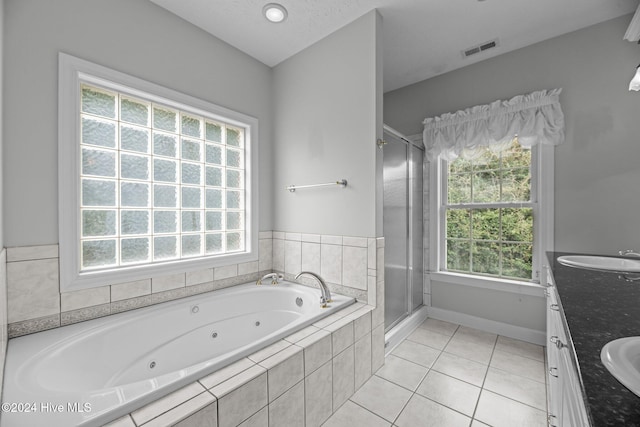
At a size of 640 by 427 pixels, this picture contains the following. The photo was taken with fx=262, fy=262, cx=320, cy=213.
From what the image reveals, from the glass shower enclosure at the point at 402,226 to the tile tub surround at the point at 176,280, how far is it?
33 cm

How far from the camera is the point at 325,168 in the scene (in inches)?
87.4

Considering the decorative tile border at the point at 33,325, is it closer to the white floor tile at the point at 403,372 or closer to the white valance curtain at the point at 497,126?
the white floor tile at the point at 403,372

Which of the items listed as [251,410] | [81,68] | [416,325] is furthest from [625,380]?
[81,68]

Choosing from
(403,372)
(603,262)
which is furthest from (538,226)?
(403,372)

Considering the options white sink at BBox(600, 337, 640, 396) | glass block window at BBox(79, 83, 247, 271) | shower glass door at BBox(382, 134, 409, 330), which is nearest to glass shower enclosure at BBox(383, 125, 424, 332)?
shower glass door at BBox(382, 134, 409, 330)

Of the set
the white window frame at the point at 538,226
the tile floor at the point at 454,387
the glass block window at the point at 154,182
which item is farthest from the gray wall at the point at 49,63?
the white window frame at the point at 538,226

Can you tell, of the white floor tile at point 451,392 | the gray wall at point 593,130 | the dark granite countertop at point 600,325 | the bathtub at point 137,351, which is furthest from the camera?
the gray wall at point 593,130

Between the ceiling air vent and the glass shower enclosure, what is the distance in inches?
36.3

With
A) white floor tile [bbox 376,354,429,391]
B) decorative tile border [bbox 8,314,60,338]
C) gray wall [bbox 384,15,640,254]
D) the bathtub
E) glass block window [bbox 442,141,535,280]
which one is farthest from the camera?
glass block window [bbox 442,141,535,280]

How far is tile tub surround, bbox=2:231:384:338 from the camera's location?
1.39 metres

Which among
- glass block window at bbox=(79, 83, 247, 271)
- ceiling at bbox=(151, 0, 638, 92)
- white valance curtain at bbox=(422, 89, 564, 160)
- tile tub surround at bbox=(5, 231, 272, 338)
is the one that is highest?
ceiling at bbox=(151, 0, 638, 92)

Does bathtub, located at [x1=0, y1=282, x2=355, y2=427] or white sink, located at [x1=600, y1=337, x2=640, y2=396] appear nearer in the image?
white sink, located at [x1=600, y1=337, x2=640, y2=396]

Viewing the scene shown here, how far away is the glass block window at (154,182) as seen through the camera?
1.68 m

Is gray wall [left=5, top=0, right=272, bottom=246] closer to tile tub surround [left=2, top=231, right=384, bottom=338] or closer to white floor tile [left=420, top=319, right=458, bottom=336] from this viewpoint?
tile tub surround [left=2, top=231, right=384, bottom=338]
